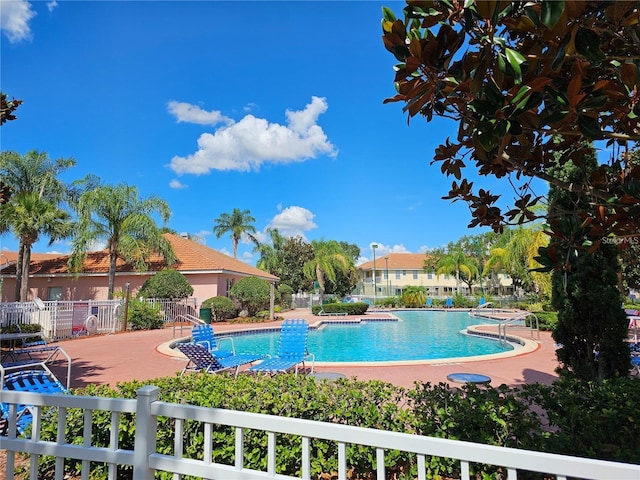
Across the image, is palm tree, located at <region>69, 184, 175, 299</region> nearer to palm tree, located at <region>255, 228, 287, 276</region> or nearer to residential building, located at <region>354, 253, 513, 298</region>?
palm tree, located at <region>255, 228, 287, 276</region>

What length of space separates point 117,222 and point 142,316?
18.5 feet

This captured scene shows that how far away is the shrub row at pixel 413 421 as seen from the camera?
3.33 metres

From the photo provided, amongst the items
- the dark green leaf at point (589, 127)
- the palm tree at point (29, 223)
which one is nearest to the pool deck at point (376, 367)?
the dark green leaf at point (589, 127)

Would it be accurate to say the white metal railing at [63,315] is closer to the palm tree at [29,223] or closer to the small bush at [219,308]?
the palm tree at [29,223]

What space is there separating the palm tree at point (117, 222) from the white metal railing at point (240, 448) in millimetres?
19789

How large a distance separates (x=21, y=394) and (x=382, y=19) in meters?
3.47

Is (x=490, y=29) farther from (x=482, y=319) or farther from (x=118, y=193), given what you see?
(x=482, y=319)

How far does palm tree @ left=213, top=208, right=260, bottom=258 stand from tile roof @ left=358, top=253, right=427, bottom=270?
28.7m

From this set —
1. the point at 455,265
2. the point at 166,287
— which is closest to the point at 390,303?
the point at 455,265

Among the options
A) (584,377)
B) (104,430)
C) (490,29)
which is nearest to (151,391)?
(104,430)

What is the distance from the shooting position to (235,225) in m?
49.8

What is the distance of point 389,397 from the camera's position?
13.1 feet

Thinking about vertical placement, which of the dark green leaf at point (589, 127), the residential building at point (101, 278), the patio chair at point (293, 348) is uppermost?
the dark green leaf at point (589, 127)

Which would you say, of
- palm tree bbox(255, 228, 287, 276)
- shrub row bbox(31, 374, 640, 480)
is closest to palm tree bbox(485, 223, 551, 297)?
shrub row bbox(31, 374, 640, 480)
